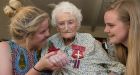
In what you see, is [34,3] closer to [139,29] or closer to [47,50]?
[47,50]

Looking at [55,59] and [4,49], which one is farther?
[4,49]

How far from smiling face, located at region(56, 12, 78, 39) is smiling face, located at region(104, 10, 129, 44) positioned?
0.27 m

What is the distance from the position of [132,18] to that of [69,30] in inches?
15.8

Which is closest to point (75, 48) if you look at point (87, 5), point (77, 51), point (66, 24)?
point (77, 51)

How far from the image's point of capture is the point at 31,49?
1.76 m

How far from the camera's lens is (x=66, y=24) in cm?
170

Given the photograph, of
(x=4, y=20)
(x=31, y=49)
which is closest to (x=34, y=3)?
(x=4, y=20)

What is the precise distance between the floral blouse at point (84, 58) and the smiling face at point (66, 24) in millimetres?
61

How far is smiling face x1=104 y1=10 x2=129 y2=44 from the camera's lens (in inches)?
57.7

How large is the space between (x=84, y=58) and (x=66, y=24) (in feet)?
0.74

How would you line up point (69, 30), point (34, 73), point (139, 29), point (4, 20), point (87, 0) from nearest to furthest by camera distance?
point (139, 29), point (34, 73), point (69, 30), point (87, 0), point (4, 20)

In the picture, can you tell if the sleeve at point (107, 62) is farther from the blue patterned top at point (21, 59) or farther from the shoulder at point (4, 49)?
the shoulder at point (4, 49)

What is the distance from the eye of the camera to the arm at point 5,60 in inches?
62.7

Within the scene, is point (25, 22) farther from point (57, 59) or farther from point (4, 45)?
point (57, 59)
